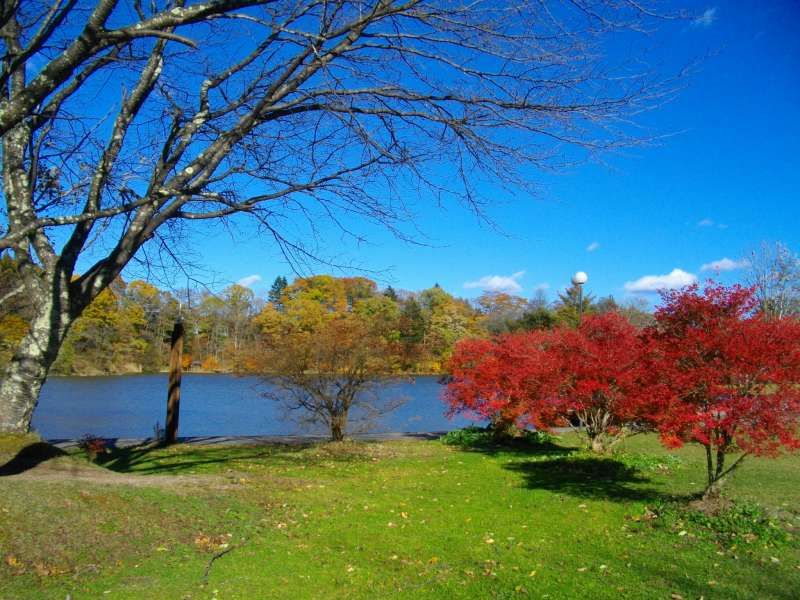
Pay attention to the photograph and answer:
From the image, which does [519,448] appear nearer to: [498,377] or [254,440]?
[498,377]

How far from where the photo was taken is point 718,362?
655cm

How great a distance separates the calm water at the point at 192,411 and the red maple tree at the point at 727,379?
8535mm

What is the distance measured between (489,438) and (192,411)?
50.8ft

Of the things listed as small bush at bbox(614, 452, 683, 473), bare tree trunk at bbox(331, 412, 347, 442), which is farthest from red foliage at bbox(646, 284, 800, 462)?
bare tree trunk at bbox(331, 412, 347, 442)

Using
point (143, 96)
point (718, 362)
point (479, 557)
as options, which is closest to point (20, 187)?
point (143, 96)

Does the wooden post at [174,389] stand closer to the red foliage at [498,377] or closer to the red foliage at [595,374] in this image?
the red foliage at [498,377]

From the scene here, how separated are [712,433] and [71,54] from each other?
22.7 feet

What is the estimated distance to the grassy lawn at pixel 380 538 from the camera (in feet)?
15.1

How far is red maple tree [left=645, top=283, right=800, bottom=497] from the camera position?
630 centimetres

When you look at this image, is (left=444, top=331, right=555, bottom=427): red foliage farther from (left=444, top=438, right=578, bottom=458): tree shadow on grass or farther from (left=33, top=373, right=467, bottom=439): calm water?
(left=33, top=373, right=467, bottom=439): calm water

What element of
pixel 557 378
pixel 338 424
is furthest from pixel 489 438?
pixel 557 378

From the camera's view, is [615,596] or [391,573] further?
[391,573]

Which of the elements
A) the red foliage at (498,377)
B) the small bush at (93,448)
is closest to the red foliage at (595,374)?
the red foliage at (498,377)

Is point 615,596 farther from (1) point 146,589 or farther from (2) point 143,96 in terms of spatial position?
(2) point 143,96
